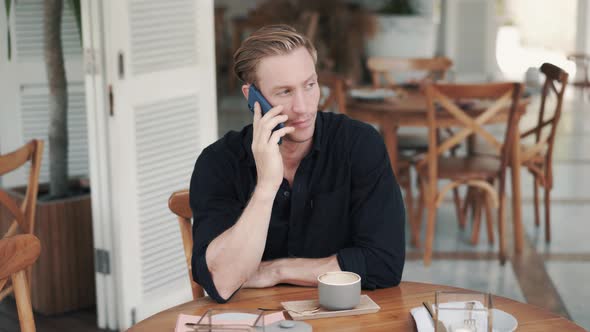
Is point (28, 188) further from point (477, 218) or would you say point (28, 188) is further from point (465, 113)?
point (477, 218)

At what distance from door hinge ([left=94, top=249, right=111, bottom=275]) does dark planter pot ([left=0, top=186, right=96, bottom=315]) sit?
0.26m

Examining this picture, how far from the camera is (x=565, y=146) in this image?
7.23 m

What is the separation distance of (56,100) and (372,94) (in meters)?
1.69

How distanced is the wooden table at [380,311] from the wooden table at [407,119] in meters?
2.39

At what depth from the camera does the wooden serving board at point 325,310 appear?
1.59 meters

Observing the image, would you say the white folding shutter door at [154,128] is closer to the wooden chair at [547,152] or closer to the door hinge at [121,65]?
the door hinge at [121,65]

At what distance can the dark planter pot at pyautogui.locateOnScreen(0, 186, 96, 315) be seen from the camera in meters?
3.47

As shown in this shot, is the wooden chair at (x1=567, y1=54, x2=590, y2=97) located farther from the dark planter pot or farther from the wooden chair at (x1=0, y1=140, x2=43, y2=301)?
the wooden chair at (x1=0, y1=140, x2=43, y2=301)

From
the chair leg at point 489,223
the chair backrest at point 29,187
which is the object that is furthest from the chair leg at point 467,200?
the chair backrest at point 29,187

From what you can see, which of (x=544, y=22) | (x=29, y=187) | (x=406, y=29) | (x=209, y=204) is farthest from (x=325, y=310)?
(x=544, y=22)

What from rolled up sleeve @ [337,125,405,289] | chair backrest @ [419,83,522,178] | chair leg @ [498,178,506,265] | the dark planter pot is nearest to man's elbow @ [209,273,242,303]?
rolled up sleeve @ [337,125,405,289]

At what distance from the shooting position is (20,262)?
156 cm

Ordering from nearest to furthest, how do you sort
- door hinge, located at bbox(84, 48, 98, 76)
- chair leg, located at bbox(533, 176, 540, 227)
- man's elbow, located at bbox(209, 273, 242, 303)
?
man's elbow, located at bbox(209, 273, 242, 303)
door hinge, located at bbox(84, 48, 98, 76)
chair leg, located at bbox(533, 176, 540, 227)

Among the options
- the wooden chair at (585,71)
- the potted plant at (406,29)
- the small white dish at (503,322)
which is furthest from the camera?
the wooden chair at (585,71)
